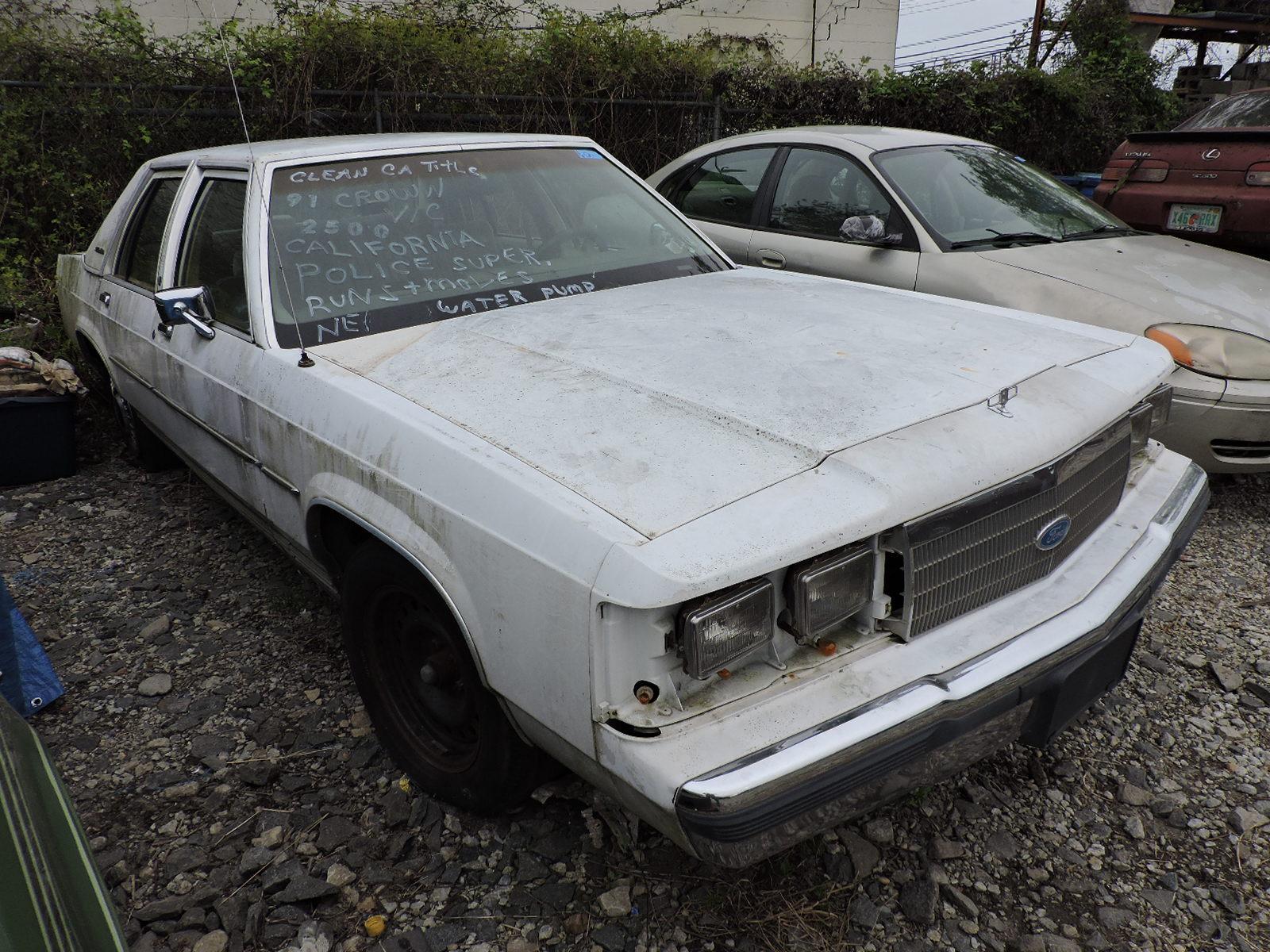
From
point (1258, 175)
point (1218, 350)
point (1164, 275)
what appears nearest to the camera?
point (1218, 350)

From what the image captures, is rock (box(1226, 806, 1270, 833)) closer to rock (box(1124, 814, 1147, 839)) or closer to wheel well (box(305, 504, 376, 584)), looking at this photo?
rock (box(1124, 814, 1147, 839))

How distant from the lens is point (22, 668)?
9.36ft

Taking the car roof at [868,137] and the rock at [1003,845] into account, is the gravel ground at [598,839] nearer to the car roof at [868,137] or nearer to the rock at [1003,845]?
the rock at [1003,845]

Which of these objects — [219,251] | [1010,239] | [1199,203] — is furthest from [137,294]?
[1199,203]

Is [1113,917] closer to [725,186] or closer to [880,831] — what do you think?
[880,831]

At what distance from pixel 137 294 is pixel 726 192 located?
3210 mm

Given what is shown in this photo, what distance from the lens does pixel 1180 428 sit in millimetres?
3773

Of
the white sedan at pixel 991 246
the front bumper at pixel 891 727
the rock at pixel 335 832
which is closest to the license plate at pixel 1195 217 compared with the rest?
the white sedan at pixel 991 246

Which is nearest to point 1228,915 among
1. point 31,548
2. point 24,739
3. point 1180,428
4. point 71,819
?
point 1180,428

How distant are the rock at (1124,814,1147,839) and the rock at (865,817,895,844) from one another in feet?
1.92

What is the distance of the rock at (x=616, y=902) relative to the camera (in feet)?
6.96

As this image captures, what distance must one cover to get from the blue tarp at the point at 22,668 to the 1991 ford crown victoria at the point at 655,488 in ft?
2.44

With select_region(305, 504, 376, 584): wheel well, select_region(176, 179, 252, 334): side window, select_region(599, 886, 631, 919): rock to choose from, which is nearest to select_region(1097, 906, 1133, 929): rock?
select_region(599, 886, 631, 919): rock

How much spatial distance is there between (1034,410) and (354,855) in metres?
1.95
